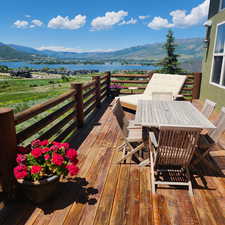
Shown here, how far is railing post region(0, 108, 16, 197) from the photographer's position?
6.06 ft

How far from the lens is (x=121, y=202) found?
83.0 inches

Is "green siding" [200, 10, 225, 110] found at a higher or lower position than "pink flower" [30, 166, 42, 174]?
higher

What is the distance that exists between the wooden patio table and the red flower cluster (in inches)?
40.7

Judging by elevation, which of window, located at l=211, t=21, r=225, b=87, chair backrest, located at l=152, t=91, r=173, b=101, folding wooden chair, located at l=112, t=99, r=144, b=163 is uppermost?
window, located at l=211, t=21, r=225, b=87

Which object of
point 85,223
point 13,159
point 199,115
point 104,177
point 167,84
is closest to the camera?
point 85,223

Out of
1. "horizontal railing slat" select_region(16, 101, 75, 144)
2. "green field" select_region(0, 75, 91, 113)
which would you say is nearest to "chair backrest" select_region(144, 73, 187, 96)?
"horizontal railing slat" select_region(16, 101, 75, 144)

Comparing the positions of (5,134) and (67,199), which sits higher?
(5,134)

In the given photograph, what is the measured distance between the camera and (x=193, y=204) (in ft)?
6.86

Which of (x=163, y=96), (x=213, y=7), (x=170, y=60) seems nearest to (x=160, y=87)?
(x=163, y=96)

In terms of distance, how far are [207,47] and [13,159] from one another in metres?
7.88

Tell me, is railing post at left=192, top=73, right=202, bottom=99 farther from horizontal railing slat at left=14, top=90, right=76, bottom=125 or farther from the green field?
the green field

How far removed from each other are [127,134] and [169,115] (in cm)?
79

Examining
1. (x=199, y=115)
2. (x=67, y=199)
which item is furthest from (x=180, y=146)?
(x=67, y=199)

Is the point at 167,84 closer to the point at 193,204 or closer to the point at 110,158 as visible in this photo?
the point at 110,158
